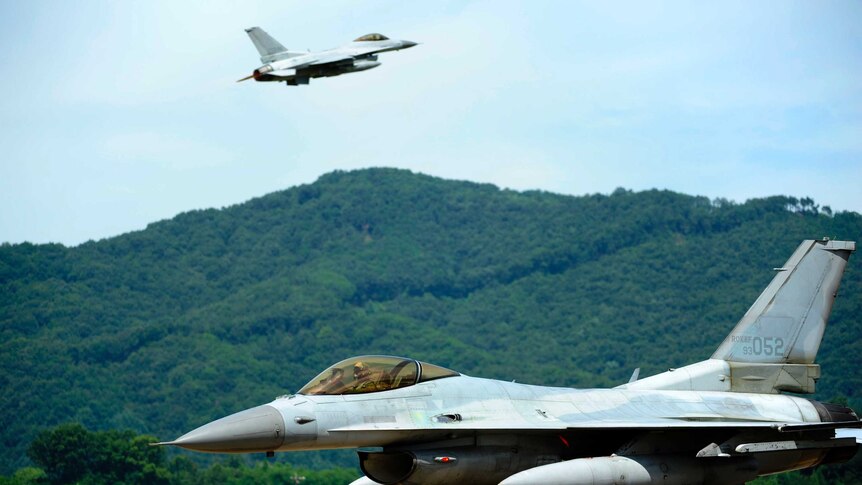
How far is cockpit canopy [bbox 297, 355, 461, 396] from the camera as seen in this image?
18.2m

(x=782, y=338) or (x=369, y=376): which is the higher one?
(x=369, y=376)

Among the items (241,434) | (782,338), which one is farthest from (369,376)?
(782,338)

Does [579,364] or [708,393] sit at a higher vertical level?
[708,393]

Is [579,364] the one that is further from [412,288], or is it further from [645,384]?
[645,384]

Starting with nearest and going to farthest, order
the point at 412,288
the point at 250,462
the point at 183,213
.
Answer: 1. the point at 250,462
2. the point at 412,288
3. the point at 183,213

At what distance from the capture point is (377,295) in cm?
14425

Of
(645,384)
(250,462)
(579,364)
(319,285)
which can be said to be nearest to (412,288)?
(319,285)

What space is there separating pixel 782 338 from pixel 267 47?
70.1ft

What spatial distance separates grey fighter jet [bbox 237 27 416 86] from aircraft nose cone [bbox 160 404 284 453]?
20.3 m

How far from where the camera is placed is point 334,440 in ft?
58.2

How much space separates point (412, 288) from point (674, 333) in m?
38.8

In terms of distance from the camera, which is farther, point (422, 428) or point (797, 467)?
point (797, 467)

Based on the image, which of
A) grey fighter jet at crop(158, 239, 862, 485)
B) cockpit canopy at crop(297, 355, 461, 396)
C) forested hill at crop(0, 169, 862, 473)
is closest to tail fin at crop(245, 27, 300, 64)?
grey fighter jet at crop(158, 239, 862, 485)

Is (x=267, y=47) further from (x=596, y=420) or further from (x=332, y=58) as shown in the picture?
(x=596, y=420)
